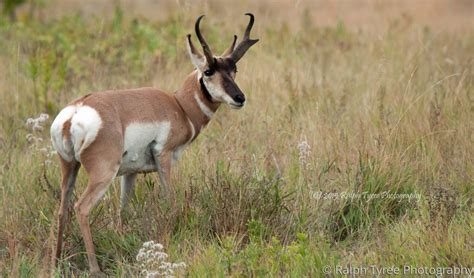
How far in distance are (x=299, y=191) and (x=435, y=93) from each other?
2.52 meters

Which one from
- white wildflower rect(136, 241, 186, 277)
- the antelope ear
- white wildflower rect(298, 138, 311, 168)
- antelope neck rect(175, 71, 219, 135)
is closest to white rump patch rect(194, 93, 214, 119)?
antelope neck rect(175, 71, 219, 135)

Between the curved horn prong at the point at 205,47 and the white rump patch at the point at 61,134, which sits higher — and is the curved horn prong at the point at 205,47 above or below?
above

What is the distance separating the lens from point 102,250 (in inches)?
222

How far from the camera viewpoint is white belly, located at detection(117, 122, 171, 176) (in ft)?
18.9

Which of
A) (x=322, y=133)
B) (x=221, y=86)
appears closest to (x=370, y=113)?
(x=322, y=133)

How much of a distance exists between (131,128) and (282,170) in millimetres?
1547

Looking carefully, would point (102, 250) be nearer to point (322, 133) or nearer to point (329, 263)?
point (329, 263)

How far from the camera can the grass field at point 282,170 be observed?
5.32 meters

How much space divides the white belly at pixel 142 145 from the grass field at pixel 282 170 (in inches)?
9.3

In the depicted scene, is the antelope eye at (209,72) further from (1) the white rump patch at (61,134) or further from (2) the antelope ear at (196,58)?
(1) the white rump patch at (61,134)

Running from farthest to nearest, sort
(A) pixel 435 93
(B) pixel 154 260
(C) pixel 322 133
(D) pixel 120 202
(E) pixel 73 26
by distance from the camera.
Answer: (E) pixel 73 26
(A) pixel 435 93
(C) pixel 322 133
(D) pixel 120 202
(B) pixel 154 260

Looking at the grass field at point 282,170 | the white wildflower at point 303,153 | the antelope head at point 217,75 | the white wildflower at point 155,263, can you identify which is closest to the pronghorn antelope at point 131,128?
the antelope head at point 217,75

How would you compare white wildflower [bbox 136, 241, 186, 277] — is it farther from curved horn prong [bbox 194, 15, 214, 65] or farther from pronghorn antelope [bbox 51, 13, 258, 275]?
curved horn prong [bbox 194, 15, 214, 65]

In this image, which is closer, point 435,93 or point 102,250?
point 102,250
